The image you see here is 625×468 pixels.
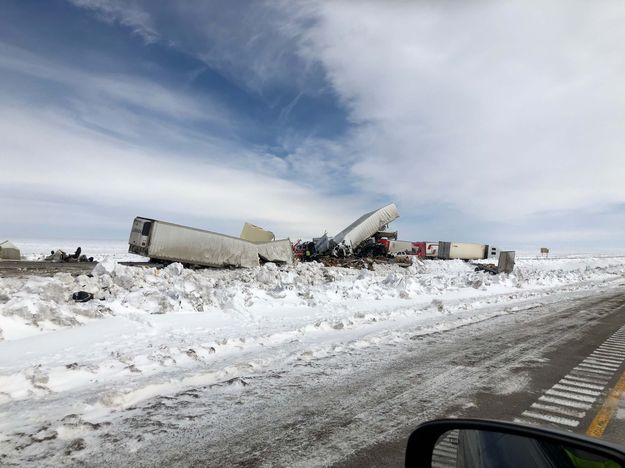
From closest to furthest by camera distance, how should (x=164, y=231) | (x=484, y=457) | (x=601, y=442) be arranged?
(x=601, y=442) < (x=484, y=457) < (x=164, y=231)

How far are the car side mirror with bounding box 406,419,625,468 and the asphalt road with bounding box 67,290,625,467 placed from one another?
1897 mm

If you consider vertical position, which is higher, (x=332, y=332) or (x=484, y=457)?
(x=484, y=457)

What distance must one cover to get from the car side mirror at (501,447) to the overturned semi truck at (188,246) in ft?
69.3

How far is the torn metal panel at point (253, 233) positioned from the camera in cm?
3127

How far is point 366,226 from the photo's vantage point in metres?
39.0

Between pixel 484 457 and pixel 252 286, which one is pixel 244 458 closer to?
pixel 484 457

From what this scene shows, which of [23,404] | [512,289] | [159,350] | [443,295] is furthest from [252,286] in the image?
[512,289]

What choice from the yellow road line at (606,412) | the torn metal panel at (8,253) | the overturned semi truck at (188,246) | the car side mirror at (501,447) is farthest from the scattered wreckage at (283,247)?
the car side mirror at (501,447)

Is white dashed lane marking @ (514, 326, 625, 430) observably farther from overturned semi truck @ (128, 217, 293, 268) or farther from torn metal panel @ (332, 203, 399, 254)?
torn metal panel @ (332, 203, 399, 254)

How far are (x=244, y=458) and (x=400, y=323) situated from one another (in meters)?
7.85

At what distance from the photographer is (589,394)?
18.2 feet

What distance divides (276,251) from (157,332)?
1808cm

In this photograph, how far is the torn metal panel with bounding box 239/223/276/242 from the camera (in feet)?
103

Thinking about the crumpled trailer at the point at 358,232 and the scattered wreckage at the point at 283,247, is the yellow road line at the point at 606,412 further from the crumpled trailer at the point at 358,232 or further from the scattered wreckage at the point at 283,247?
the crumpled trailer at the point at 358,232
